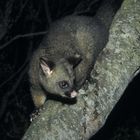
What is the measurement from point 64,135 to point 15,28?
277 inches

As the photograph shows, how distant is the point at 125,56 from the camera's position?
371 centimetres

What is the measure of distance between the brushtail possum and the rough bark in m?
0.91

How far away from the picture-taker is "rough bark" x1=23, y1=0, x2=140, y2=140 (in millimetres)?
3129

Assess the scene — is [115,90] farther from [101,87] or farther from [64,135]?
[64,135]

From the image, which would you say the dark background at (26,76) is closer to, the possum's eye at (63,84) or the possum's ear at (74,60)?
the possum's eye at (63,84)

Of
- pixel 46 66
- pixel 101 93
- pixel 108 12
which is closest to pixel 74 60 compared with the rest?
pixel 46 66

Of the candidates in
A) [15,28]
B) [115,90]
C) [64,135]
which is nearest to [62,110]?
[64,135]

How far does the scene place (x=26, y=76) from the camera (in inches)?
385

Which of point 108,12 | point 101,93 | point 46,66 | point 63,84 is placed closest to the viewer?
point 101,93

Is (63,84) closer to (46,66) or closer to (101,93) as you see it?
(46,66)

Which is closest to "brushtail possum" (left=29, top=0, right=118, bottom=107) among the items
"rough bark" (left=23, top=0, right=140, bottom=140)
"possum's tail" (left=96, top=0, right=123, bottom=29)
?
"possum's tail" (left=96, top=0, right=123, bottom=29)

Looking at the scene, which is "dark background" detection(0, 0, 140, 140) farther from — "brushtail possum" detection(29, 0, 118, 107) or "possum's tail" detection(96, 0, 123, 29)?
"brushtail possum" detection(29, 0, 118, 107)

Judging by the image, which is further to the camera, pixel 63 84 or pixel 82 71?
pixel 82 71

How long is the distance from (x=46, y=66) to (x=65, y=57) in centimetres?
29
